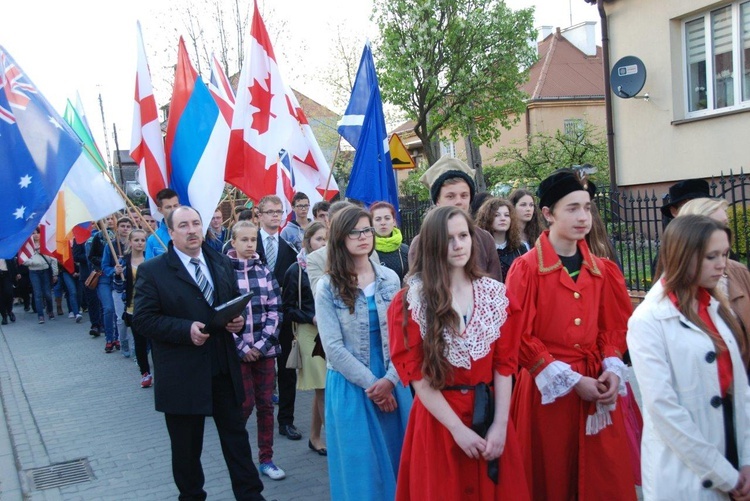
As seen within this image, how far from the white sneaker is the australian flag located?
2.74 metres

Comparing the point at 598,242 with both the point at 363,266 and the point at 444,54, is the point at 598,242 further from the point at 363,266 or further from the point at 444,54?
the point at 444,54

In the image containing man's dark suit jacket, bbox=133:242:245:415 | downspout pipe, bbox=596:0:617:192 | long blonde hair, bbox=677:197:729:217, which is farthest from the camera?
downspout pipe, bbox=596:0:617:192

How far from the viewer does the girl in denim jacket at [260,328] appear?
5477 mm

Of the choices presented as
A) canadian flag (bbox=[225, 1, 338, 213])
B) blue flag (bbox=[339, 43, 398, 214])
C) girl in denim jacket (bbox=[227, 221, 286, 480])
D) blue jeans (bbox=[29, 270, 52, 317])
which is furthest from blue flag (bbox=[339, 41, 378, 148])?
blue jeans (bbox=[29, 270, 52, 317])

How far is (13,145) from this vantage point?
6.24m

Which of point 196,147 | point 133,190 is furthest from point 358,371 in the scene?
point 133,190

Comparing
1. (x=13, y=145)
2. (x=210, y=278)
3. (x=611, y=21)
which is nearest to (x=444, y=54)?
(x=611, y=21)

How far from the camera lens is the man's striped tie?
465 cm

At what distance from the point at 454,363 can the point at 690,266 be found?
107 centimetres

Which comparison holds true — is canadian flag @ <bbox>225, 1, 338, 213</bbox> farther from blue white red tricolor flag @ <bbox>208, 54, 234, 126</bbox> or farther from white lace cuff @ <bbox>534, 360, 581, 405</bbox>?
white lace cuff @ <bbox>534, 360, 581, 405</bbox>

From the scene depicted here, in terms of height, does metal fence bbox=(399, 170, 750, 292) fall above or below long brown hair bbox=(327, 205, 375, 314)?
below

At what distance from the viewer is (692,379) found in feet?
9.11

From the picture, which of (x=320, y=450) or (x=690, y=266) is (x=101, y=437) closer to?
(x=320, y=450)

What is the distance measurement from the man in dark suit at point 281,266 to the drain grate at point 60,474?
68.6 inches
